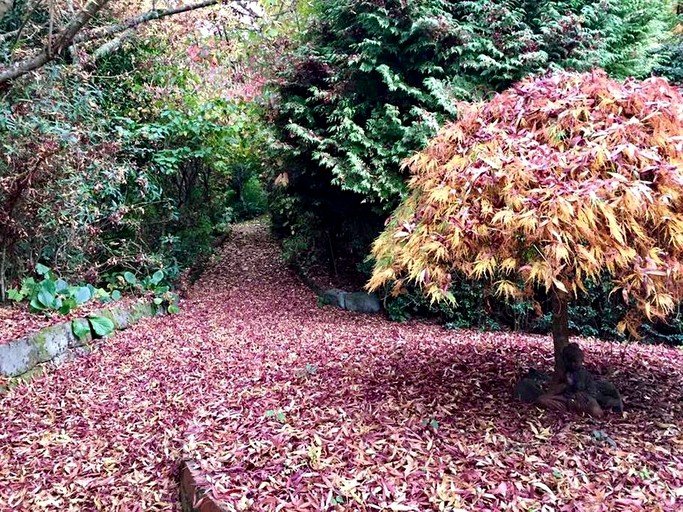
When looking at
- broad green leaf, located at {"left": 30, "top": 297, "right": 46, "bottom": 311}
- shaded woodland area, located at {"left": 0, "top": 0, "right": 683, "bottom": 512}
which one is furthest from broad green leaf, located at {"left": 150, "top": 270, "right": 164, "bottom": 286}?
broad green leaf, located at {"left": 30, "top": 297, "right": 46, "bottom": 311}

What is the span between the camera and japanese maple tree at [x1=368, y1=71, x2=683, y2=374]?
1709mm

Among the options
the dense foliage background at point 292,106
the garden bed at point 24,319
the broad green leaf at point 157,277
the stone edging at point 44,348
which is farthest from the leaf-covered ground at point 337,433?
the broad green leaf at point 157,277

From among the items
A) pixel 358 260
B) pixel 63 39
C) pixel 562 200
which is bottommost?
pixel 358 260

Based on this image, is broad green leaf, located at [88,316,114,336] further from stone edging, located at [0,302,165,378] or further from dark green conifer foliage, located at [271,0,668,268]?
dark green conifer foliage, located at [271,0,668,268]

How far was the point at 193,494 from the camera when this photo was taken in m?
1.81

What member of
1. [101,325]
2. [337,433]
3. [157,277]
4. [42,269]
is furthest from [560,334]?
[157,277]

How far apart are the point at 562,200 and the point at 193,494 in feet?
6.07

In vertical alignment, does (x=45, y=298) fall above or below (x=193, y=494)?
above

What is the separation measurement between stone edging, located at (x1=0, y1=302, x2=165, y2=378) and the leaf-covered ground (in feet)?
0.49

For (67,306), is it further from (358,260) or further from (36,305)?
→ (358,260)

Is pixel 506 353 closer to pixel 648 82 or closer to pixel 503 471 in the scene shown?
pixel 503 471

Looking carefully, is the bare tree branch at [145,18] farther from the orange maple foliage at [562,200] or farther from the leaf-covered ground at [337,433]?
the orange maple foliage at [562,200]

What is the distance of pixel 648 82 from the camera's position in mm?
2197

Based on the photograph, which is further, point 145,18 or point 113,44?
point 113,44
